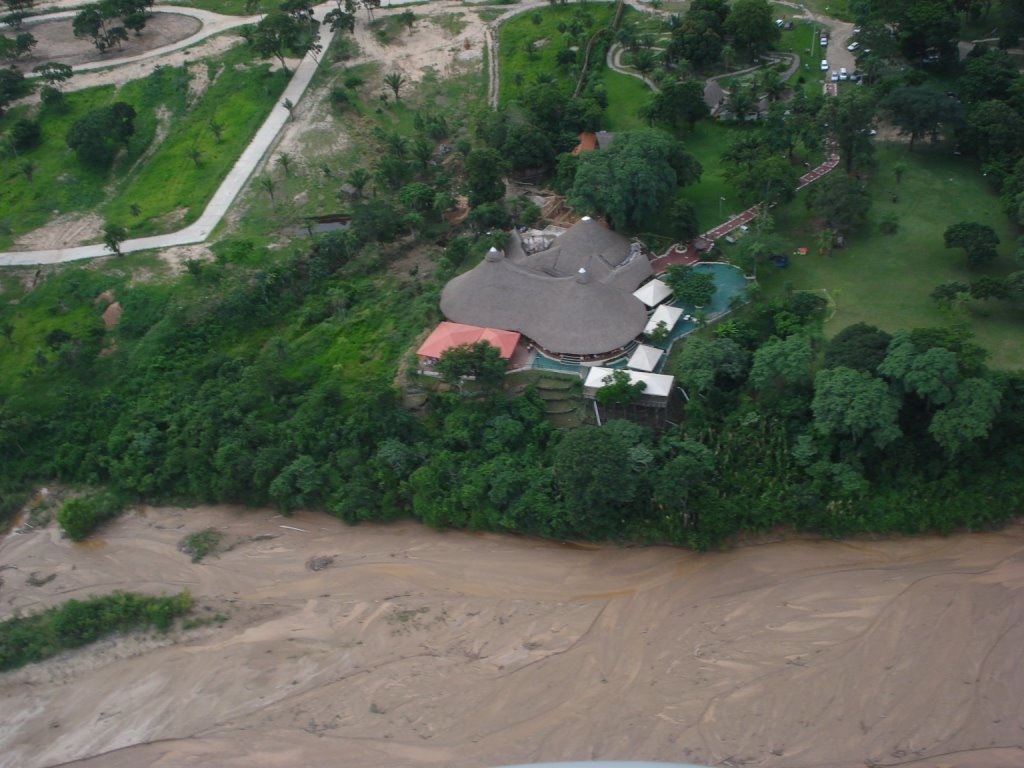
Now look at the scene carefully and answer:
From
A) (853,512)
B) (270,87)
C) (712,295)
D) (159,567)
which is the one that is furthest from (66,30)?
(853,512)

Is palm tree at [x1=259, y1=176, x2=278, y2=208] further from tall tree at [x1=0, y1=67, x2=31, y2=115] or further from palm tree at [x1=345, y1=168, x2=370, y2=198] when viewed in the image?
tall tree at [x1=0, y1=67, x2=31, y2=115]

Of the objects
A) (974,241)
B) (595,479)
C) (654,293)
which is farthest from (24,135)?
(974,241)

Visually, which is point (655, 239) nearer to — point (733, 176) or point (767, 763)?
point (733, 176)

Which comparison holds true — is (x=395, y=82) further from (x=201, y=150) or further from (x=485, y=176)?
(x=485, y=176)

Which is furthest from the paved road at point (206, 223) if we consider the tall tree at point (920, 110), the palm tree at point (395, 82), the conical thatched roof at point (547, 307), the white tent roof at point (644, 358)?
the tall tree at point (920, 110)

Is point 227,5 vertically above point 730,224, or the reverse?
point 227,5

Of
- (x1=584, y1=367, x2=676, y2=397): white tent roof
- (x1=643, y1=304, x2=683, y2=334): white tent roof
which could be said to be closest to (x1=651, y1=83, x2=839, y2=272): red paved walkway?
(x1=643, y1=304, x2=683, y2=334): white tent roof

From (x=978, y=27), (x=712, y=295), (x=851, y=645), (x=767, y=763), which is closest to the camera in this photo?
(x=767, y=763)
